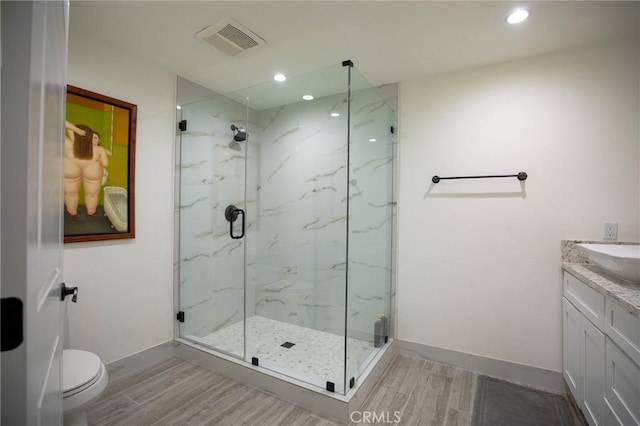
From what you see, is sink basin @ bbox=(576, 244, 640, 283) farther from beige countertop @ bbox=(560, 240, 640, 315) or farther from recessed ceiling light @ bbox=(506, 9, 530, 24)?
recessed ceiling light @ bbox=(506, 9, 530, 24)

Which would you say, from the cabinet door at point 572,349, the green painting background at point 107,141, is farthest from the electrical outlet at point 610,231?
the green painting background at point 107,141

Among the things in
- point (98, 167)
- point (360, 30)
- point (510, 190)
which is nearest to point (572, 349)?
point (510, 190)

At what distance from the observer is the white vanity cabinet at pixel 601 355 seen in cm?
111

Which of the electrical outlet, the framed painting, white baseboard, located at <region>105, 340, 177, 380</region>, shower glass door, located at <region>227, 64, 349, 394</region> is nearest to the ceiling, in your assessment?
shower glass door, located at <region>227, 64, 349, 394</region>

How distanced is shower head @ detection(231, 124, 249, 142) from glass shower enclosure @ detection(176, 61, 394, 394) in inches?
0.5

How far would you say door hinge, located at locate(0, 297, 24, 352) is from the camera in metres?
0.51

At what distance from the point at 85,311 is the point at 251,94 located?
210 centimetres

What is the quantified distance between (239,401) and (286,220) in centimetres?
150

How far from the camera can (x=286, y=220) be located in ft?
9.23

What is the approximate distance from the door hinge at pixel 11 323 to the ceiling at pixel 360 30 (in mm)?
1734

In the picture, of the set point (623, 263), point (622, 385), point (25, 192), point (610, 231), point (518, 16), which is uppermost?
point (518, 16)

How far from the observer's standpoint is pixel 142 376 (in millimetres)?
2135

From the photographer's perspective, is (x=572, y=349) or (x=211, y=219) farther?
(x=211, y=219)

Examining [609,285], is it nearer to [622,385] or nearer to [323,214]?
[622,385]
